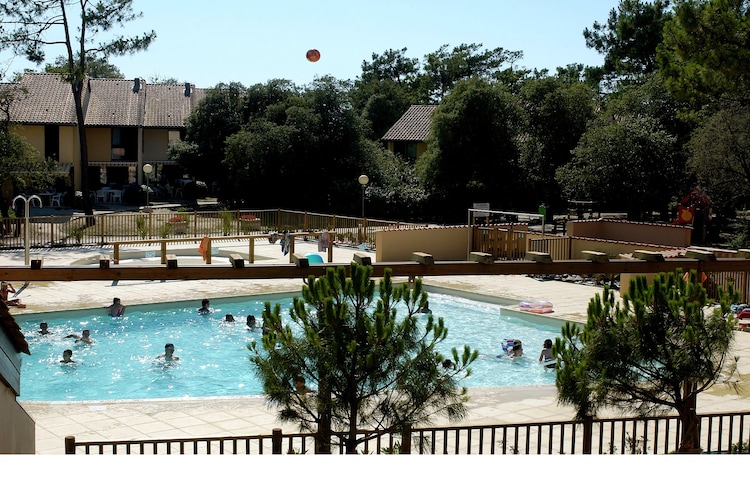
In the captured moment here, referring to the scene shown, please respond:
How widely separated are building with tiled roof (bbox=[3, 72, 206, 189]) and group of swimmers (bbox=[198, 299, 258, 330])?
1051 inches

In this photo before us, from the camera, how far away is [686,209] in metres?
29.6

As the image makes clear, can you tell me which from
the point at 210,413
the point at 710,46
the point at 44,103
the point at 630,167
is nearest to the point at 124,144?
the point at 44,103

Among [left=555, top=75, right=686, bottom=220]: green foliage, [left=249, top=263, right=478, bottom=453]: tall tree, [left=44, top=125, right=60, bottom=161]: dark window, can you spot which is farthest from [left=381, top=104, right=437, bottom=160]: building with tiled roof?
[left=249, top=263, right=478, bottom=453]: tall tree

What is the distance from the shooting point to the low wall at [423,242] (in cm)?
2631

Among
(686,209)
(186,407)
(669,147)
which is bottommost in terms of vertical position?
(186,407)

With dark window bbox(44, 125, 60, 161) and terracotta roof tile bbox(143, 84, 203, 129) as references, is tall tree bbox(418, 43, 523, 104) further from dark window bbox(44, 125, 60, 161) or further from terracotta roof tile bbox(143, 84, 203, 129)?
dark window bbox(44, 125, 60, 161)

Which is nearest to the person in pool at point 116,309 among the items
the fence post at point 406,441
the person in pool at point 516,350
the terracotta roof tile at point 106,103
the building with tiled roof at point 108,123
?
the person in pool at point 516,350

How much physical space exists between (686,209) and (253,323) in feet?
53.3

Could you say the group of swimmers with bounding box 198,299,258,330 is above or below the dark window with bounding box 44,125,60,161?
below

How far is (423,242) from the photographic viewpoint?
26938 mm

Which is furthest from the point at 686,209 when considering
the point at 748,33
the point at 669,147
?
the point at 748,33

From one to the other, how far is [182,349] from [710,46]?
14.3m

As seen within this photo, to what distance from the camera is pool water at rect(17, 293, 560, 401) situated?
16.8 metres
